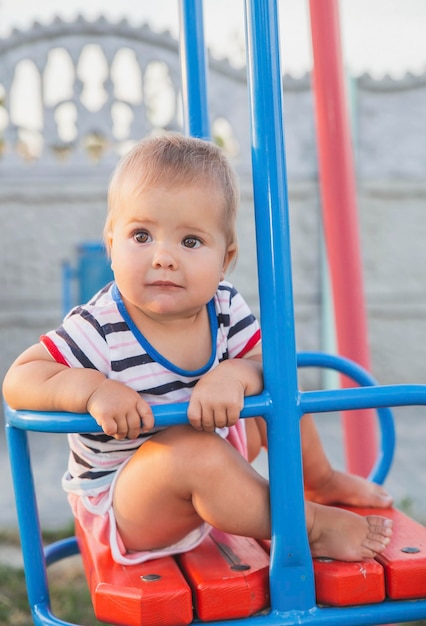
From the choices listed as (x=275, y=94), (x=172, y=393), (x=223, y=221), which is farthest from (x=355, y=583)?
(x=275, y=94)

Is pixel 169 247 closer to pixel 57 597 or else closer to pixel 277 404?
pixel 277 404

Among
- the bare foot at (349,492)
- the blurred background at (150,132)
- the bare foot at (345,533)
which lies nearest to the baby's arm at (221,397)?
the bare foot at (345,533)

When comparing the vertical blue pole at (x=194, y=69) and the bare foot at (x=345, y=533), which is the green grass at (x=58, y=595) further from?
the vertical blue pole at (x=194, y=69)

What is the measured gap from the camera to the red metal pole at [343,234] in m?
1.66

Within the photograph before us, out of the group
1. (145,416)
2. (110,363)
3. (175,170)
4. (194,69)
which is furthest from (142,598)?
(194,69)

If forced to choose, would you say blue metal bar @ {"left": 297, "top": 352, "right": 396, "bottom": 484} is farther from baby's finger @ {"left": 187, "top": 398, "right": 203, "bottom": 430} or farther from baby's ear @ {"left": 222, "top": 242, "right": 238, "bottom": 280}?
baby's finger @ {"left": 187, "top": 398, "right": 203, "bottom": 430}

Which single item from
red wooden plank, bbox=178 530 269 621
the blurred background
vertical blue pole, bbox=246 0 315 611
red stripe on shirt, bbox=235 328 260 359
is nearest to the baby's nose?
vertical blue pole, bbox=246 0 315 611

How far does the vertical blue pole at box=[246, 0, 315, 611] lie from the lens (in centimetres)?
96

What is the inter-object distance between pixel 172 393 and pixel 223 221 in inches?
10.0

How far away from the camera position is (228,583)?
3.28 ft

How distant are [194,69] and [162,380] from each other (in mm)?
582

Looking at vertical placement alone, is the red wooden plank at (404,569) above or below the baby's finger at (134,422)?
below

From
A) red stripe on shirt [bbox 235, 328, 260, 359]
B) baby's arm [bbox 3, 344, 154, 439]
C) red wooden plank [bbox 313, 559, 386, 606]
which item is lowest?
red wooden plank [bbox 313, 559, 386, 606]

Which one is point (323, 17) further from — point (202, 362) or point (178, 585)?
point (178, 585)
